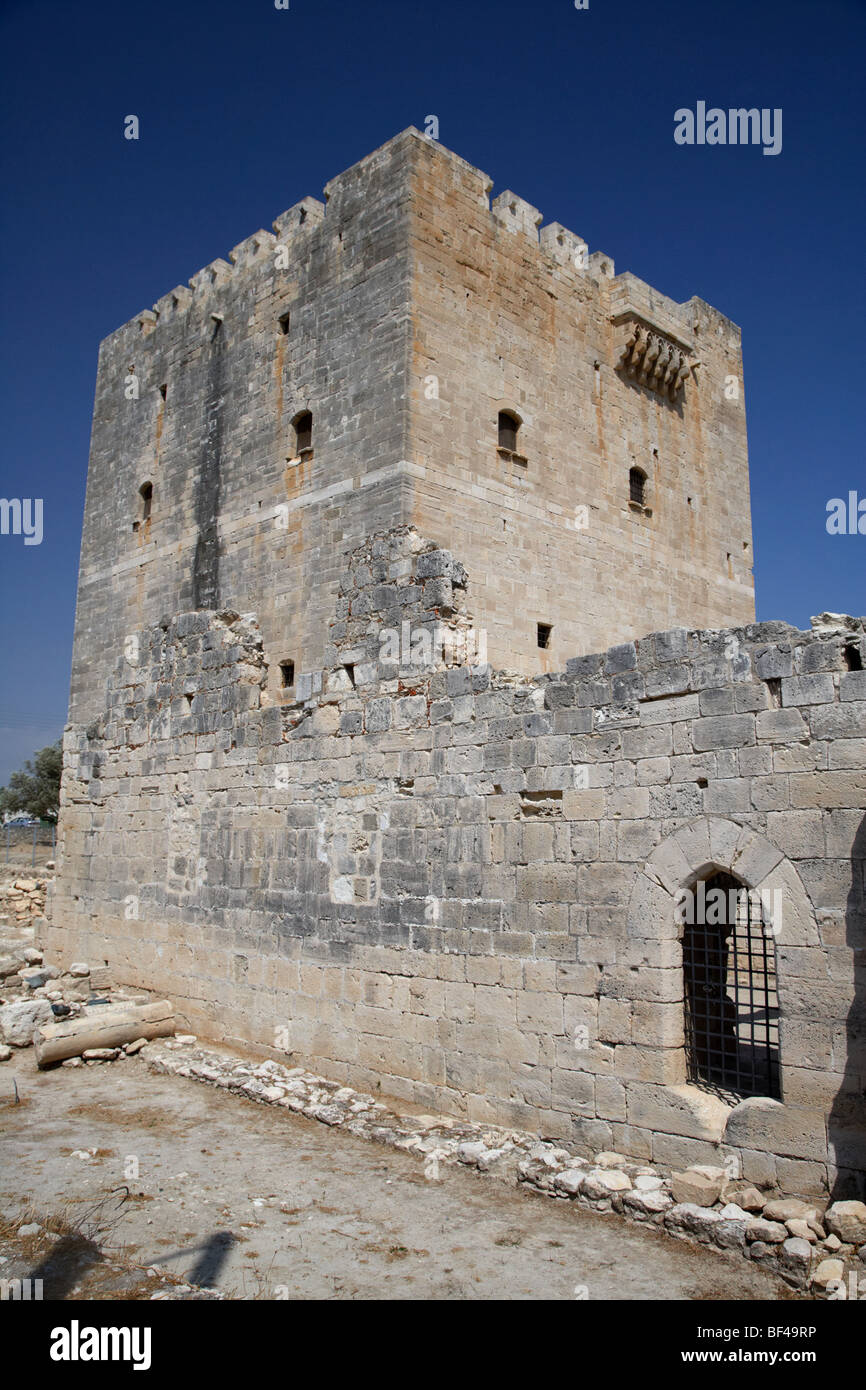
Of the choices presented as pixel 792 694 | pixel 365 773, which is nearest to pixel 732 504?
pixel 365 773

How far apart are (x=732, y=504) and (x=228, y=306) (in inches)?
405

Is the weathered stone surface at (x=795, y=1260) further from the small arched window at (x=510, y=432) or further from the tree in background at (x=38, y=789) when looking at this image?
the tree in background at (x=38, y=789)

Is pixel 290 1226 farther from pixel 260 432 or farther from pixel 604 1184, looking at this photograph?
pixel 260 432

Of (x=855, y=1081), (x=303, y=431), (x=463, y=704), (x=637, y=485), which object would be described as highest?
(x=303, y=431)

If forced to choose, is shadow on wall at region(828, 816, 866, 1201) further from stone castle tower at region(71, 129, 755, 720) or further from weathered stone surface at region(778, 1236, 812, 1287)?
stone castle tower at region(71, 129, 755, 720)

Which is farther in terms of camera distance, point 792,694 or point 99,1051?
point 99,1051

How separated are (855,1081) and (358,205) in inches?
547

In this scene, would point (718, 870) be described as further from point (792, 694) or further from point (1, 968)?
point (1, 968)

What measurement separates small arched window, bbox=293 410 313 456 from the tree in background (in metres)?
20.9

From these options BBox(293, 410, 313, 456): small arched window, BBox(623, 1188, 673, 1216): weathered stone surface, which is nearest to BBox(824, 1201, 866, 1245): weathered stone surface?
BBox(623, 1188, 673, 1216): weathered stone surface

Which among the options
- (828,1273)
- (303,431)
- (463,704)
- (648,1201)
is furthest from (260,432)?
(828,1273)

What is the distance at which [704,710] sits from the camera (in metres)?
5.93

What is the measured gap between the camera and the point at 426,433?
13.6 metres

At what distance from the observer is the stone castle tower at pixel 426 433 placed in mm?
13938
